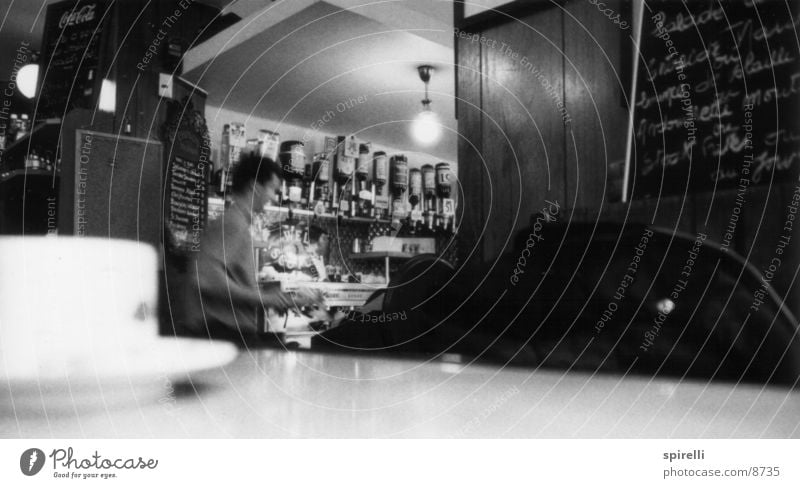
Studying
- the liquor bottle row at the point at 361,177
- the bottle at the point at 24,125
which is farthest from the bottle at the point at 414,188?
the bottle at the point at 24,125

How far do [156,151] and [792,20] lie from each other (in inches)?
30.8

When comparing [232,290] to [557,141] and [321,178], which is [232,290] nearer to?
[321,178]

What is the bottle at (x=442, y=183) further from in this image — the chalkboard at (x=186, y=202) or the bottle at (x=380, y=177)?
the chalkboard at (x=186, y=202)

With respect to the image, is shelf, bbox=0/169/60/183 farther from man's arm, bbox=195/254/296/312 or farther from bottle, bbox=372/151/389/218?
bottle, bbox=372/151/389/218

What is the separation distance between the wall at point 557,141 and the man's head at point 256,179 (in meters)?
0.25

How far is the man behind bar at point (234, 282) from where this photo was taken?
0.68m

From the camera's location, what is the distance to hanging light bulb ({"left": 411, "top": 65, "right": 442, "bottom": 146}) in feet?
2.39

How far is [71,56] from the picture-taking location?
677 mm

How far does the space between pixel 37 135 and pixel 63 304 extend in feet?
0.61

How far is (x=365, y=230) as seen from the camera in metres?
0.75

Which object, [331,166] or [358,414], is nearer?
[358,414]

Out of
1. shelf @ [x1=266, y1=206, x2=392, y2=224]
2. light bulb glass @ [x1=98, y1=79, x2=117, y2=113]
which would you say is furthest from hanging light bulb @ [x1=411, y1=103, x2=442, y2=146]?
light bulb glass @ [x1=98, y1=79, x2=117, y2=113]
